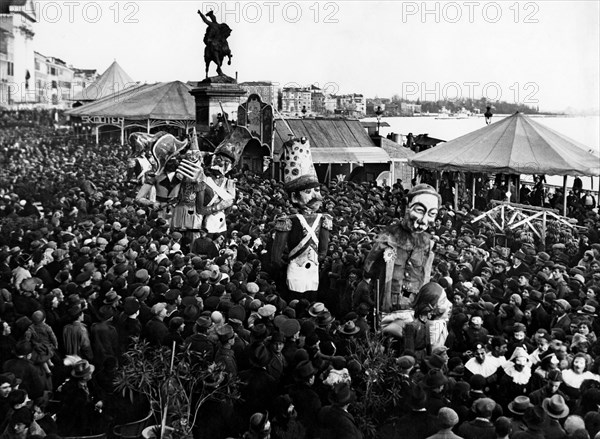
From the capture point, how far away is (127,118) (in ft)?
59.8

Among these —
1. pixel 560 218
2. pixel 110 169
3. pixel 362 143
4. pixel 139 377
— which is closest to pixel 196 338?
pixel 139 377

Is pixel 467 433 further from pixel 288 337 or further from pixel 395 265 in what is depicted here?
pixel 395 265

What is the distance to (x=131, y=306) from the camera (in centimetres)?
627

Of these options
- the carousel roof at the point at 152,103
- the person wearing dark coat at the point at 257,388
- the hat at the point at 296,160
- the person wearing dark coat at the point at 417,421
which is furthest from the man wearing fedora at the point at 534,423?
the carousel roof at the point at 152,103

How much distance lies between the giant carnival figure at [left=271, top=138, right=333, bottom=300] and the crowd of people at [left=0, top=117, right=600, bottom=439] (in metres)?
0.24

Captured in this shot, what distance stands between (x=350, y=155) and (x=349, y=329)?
10151 mm

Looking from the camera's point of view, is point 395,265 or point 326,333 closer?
point 326,333

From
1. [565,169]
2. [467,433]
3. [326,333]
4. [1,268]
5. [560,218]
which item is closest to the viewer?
[467,433]

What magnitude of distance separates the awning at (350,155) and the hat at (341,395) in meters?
10.5

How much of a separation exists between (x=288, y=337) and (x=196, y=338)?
0.68 metres

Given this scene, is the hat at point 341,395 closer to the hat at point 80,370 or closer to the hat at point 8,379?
the hat at point 80,370

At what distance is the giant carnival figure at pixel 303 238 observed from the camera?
7.15 metres

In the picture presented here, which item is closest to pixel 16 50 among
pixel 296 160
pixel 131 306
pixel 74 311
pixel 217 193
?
pixel 217 193

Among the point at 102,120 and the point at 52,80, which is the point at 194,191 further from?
the point at 102,120
